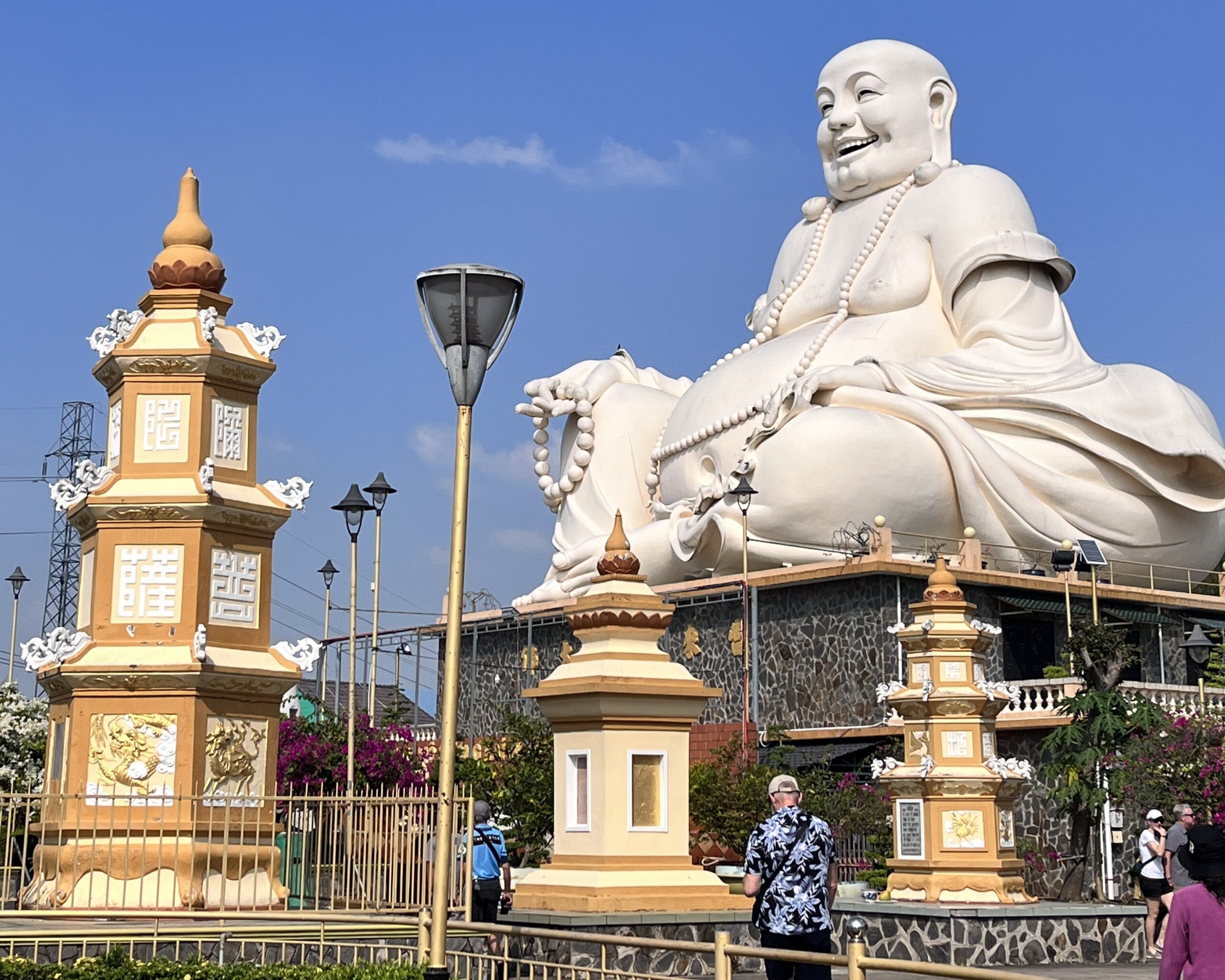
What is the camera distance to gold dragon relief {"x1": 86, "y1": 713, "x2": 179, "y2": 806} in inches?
453

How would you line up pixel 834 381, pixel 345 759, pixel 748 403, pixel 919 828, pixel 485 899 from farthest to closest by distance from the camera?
pixel 748 403, pixel 834 381, pixel 345 759, pixel 919 828, pixel 485 899

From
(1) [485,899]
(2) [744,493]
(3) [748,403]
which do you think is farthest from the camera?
(3) [748,403]

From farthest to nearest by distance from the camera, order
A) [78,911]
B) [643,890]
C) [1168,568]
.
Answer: [1168,568] → [643,890] → [78,911]

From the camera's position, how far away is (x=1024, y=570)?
26375 mm

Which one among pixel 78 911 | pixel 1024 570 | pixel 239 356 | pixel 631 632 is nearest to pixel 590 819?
pixel 631 632

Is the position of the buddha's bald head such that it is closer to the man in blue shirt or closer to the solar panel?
the solar panel

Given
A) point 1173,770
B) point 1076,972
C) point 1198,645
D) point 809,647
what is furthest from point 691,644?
point 1076,972

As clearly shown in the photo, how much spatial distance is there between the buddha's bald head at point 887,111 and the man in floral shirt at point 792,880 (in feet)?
74.8

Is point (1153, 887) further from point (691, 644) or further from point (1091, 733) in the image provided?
point (691, 644)

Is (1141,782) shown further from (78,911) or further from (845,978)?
(78,911)

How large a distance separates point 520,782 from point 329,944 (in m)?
11.7

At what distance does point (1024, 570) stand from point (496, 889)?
16553 millimetres

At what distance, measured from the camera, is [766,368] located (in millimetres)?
28281

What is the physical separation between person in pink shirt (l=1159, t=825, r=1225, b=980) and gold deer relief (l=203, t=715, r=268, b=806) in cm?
720
